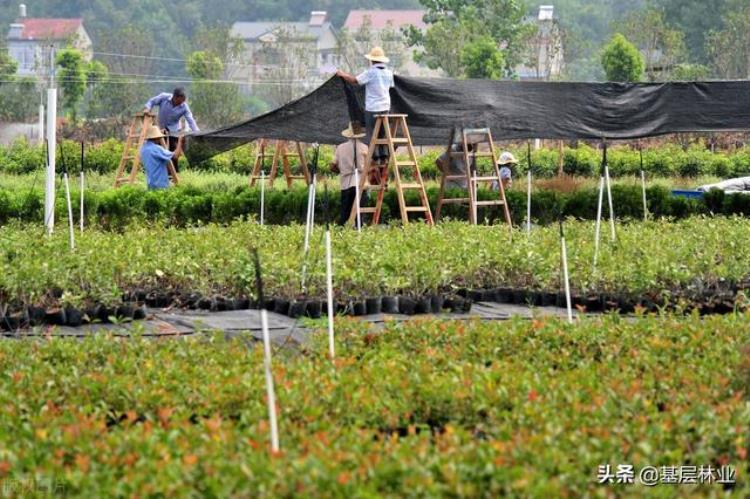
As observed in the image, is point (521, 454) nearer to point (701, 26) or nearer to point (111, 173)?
point (111, 173)

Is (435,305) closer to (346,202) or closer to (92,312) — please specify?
(92,312)

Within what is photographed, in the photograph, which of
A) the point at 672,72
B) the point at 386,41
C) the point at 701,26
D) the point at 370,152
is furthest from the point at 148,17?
the point at 370,152

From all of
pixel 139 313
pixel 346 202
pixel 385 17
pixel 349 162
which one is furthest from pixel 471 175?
pixel 385 17

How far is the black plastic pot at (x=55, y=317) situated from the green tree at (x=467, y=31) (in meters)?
32.2

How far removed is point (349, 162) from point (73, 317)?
5608mm

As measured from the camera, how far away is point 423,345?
21.4 ft

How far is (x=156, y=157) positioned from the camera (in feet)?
47.3

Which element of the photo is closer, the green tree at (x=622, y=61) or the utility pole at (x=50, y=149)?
the utility pole at (x=50, y=149)

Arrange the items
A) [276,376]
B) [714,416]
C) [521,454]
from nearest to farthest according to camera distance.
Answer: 1. [521,454]
2. [714,416]
3. [276,376]

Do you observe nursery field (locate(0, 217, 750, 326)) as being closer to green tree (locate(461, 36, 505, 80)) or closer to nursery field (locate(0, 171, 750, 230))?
nursery field (locate(0, 171, 750, 230))

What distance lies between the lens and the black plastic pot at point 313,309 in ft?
26.6

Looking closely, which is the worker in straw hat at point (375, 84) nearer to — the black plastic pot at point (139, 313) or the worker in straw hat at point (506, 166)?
the worker in straw hat at point (506, 166)

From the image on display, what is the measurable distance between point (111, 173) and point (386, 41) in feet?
97.7

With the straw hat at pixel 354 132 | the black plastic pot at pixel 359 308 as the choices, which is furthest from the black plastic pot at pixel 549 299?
the straw hat at pixel 354 132
